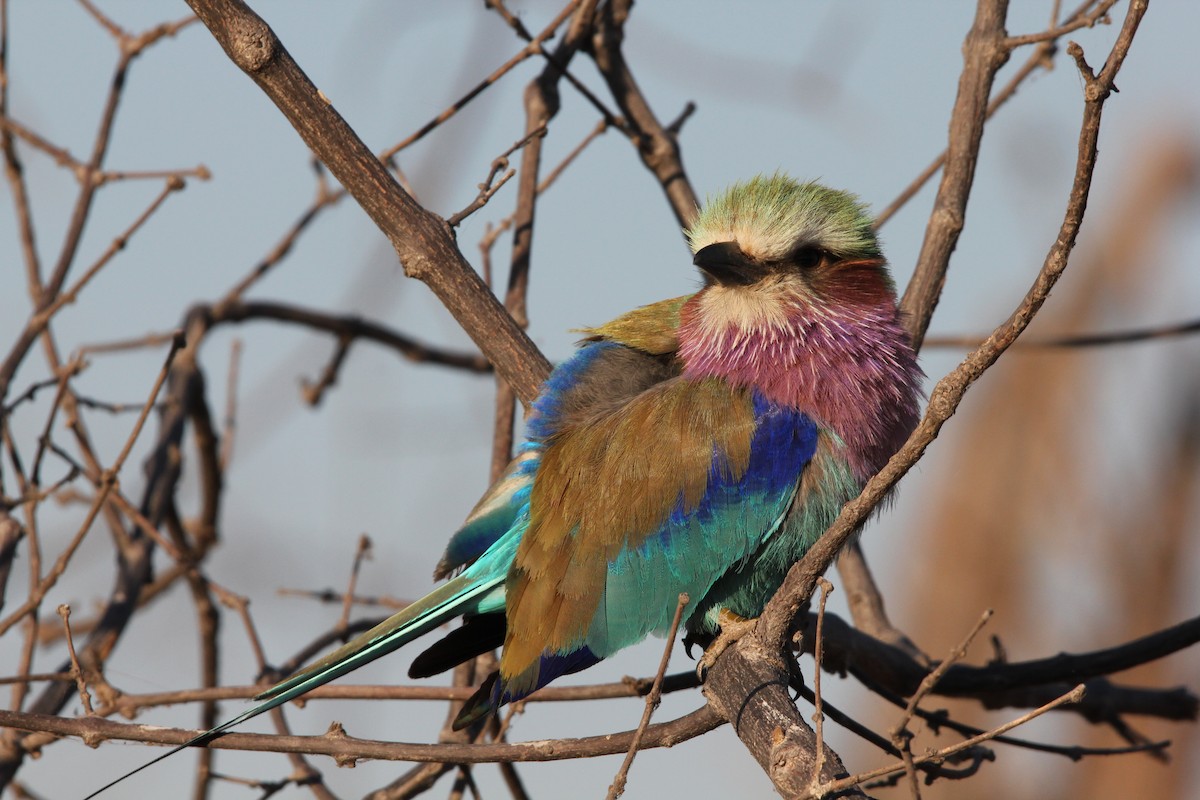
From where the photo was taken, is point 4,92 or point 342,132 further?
point 4,92

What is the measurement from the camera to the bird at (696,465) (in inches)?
116

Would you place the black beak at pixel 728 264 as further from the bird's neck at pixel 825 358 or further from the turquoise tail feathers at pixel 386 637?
the turquoise tail feathers at pixel 386 637

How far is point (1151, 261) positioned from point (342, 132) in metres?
7.89

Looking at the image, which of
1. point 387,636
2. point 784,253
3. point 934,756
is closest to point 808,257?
point 784,253

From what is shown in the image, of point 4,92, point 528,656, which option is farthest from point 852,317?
point 4,92

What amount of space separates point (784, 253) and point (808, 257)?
0.08m

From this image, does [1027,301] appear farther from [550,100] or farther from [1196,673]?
[1196,673]

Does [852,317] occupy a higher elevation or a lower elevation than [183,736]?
higher

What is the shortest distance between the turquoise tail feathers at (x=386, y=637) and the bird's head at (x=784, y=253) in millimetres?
883

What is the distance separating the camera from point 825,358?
3.08 m

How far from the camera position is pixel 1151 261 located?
926 centimetres

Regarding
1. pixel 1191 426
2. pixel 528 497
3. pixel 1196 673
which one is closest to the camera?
pixel 528 497

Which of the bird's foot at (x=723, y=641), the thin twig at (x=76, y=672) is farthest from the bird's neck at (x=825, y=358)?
the thin twig at (x=76, y=672)

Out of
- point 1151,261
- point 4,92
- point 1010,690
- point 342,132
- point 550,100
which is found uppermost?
point 1151,261
